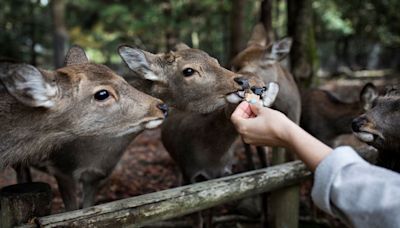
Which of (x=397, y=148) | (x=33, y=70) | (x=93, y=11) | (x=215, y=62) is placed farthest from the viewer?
(x=93, y=11)

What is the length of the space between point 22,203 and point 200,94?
6.79ft

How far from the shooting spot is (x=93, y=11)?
2145cm

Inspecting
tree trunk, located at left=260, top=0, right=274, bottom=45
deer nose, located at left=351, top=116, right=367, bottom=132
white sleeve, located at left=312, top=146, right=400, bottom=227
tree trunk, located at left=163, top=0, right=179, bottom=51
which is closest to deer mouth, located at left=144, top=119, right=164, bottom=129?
deer nose, located at left=351, top=116, right=367, bottom=132

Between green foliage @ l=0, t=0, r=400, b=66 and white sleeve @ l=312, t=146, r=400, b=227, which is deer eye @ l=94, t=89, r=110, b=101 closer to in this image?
white sleeve @ l=312, t=146, r=400, b=227

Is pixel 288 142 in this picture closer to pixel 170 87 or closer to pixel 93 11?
pixel 170 87

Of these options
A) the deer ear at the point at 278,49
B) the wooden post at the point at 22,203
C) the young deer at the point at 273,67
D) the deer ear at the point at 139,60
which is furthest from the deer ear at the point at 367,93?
the wooden post at the point at 22,203

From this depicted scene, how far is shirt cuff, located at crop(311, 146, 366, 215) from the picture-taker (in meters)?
2.20

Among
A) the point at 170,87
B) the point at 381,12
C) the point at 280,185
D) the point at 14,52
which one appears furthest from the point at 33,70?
the point at 381,12

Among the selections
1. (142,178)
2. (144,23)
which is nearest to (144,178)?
(142,178)

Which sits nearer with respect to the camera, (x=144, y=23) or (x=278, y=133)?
(x=278, y=133)

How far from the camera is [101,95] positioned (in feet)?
12.9

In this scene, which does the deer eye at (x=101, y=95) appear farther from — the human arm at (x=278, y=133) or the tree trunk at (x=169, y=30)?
the tree trunk at (x=169, y=30)

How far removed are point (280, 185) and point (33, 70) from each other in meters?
2.93

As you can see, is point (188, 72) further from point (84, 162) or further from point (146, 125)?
point (84, 162)
